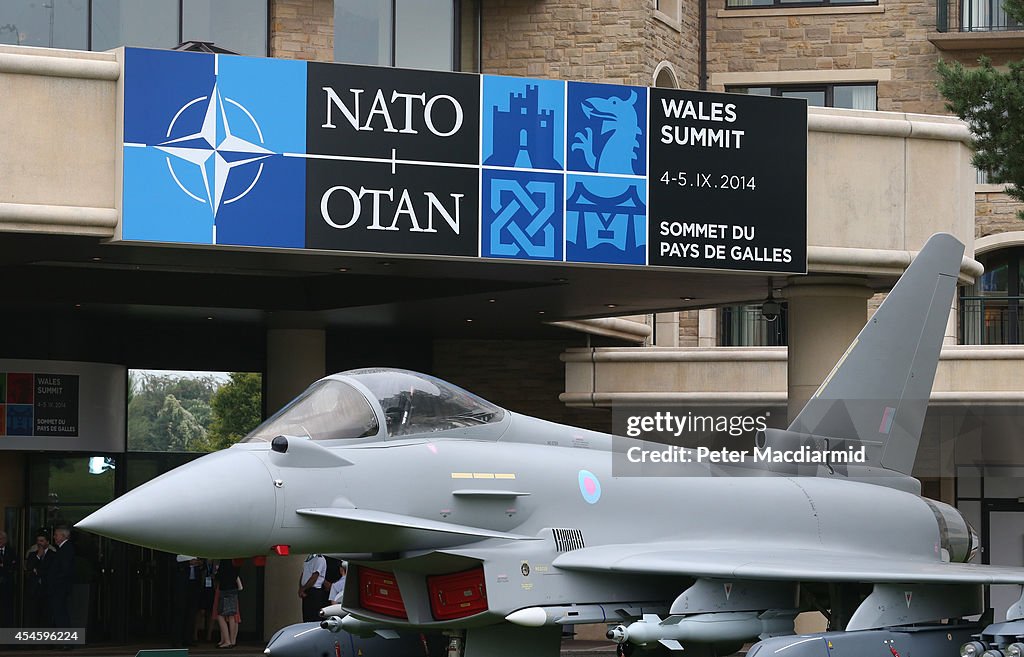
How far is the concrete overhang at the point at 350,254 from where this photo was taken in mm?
16188

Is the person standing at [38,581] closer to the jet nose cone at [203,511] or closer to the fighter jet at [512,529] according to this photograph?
the fighter jet at [512,529]

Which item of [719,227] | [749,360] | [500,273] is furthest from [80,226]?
[749,360]

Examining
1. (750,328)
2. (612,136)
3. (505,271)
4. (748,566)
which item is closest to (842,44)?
(750,328)

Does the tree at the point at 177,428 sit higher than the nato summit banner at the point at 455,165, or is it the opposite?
the nato summit banner at the point at 455,165

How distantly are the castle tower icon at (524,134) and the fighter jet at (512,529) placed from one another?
4.18 meters

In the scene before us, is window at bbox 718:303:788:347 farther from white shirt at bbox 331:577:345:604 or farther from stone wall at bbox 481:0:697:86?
white shirt at bbox 331:577:345:604

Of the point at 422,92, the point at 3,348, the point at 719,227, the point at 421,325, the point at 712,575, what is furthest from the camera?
the point at 421,325

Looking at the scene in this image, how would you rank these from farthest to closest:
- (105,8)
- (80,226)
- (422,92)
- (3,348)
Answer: (3,348)
(105,8)
(422,92)
(80,226)

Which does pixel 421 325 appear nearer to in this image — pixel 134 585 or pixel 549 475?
pixel 134 585

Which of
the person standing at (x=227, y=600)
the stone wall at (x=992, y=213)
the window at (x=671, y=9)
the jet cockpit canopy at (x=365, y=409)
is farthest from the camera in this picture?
the stone wall at (x=992, y=213)

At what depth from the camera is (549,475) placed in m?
13.9

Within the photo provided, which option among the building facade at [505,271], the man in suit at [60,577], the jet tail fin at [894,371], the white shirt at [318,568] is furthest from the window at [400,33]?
the jet tail fin at [894,371]

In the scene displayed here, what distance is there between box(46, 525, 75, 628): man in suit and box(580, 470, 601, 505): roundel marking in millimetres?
10729

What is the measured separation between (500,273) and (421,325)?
7.43 m
